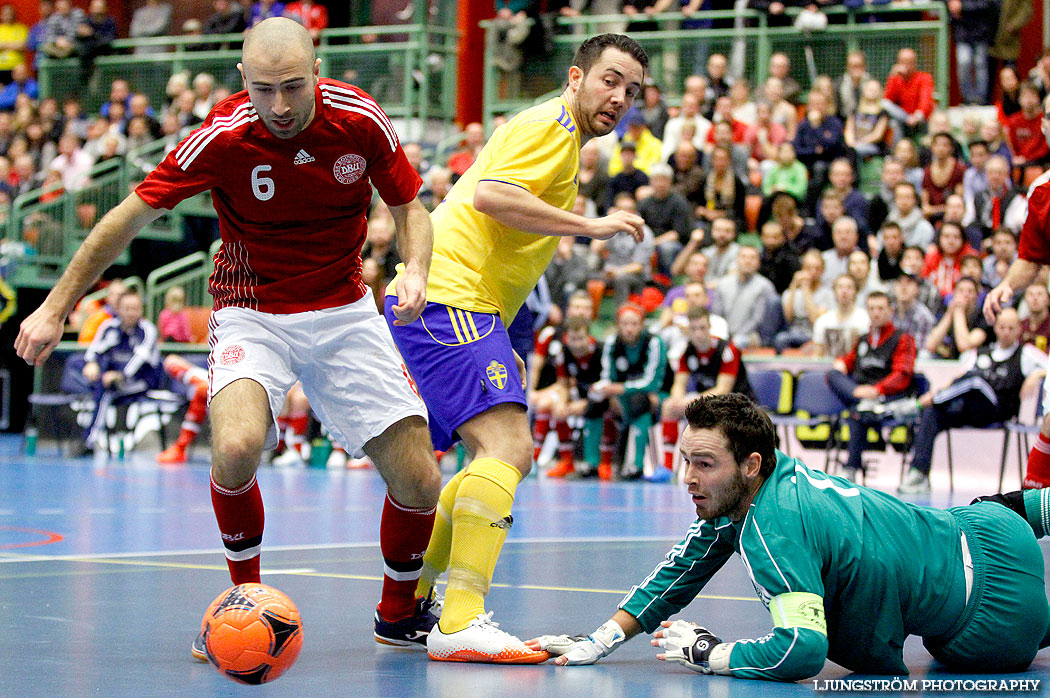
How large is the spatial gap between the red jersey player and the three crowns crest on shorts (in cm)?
299

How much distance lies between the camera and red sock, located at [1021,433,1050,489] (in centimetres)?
Result: 676

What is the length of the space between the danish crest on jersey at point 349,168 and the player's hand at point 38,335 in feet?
3.59

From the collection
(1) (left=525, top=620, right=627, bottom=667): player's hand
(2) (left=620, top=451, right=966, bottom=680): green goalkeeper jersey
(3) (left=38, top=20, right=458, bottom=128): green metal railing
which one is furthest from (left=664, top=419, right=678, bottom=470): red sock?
(2) (left=620, top=451, right=966, bottom=680): green goalkeeper jersey

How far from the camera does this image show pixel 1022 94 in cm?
1580

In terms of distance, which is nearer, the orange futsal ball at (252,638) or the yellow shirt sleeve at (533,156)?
the orange futsal ball at (252,638)

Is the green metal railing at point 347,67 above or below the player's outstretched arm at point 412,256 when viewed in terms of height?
above

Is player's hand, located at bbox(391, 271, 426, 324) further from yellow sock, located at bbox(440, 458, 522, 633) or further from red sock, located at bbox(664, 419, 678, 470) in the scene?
red sock, located at bbox(664, 419, 678, 470)

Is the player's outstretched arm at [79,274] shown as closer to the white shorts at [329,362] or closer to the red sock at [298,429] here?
the white shorts at [329,362]

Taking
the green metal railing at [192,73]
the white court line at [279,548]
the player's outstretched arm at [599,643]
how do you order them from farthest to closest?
the green metal railing at [192,73] → the white court line at [279,548] → the player's outstretched arm at [599,643]

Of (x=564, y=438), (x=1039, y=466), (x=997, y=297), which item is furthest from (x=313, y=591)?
(x=564, y=438)

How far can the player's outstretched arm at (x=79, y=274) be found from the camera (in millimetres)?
4332

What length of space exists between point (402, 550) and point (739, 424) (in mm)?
1496

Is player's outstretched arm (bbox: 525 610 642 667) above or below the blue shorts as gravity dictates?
below

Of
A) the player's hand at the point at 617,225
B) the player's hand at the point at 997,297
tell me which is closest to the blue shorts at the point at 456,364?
the player's hand at the point at 617,225
